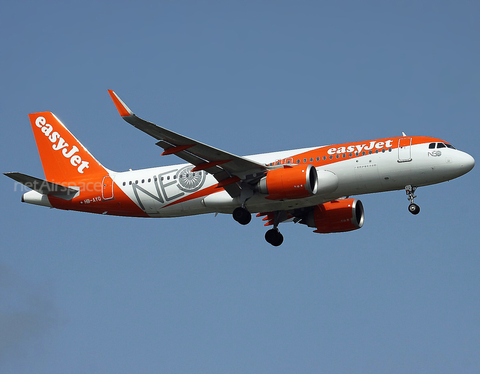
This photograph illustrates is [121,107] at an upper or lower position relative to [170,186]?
upper

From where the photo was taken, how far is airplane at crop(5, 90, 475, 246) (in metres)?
35.6

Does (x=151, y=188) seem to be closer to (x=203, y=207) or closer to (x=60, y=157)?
(x=203, y=207)

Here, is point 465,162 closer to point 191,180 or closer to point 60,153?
point 191,180

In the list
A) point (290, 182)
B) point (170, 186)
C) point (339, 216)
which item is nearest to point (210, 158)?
point (170, 186)

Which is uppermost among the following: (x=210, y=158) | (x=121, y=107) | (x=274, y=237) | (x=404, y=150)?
(x=404, y=150)

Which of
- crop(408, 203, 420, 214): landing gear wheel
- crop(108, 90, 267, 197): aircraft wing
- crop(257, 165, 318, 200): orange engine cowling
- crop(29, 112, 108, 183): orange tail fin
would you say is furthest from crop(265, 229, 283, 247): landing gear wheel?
crop(29, 112, 108, 183): orange tail fin

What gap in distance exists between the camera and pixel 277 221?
4206 centimetres

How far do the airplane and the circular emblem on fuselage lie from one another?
6cm

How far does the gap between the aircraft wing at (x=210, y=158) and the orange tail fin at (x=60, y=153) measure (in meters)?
8.59

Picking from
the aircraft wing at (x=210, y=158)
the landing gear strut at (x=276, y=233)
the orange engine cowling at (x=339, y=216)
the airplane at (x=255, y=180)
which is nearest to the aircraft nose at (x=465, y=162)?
the airplane at (x=255, y=180)

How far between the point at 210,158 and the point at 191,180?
3299 millimetres

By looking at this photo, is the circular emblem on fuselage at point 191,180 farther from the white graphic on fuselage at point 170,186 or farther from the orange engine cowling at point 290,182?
the orange engine cowling at point 290,182

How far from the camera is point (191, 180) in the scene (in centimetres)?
3919

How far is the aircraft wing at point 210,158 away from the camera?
109 feet
